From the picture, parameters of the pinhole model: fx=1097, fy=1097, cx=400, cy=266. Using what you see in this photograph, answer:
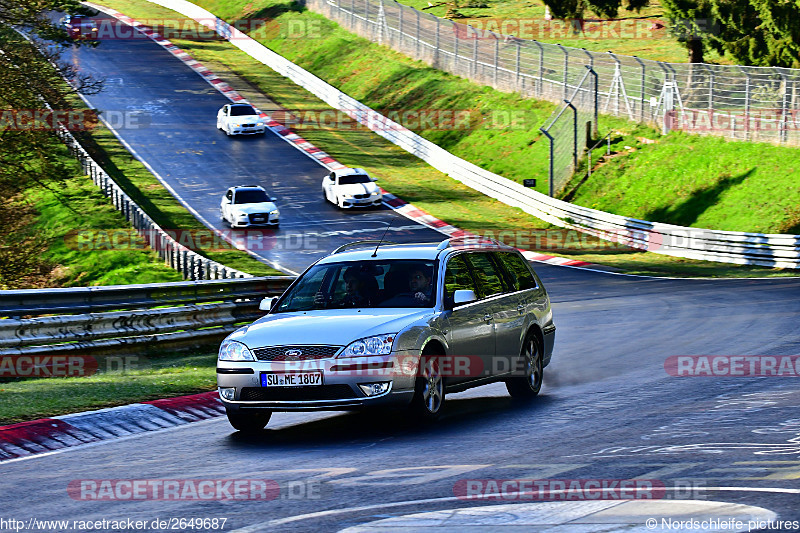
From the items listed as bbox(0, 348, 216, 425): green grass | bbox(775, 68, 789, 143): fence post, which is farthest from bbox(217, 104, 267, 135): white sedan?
bbox(0, 348, 216, 425): green grass

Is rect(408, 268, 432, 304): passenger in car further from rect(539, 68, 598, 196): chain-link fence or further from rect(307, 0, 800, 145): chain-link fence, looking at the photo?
rect(539, 68, 598, 196): chain-link fence

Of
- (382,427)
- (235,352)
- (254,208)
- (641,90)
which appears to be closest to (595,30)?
(641,90)

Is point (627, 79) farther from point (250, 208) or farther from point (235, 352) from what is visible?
point (235, 352)

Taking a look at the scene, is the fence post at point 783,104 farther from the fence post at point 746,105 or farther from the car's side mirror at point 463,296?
the car's side mirror at point 463,296

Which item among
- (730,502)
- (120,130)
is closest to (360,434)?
(730,502)

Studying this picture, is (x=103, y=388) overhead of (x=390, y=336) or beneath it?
beneath

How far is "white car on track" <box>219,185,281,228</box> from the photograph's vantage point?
122ft

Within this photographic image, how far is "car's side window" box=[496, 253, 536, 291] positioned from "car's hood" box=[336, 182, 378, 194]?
28539 mm

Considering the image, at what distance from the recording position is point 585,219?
38.5m

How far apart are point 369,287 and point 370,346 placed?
1.26 metres

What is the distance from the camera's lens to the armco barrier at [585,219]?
31.1 m

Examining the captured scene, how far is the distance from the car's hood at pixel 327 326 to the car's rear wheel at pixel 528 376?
1.86 meters

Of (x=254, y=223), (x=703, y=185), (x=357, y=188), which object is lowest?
(x=254, y=223)

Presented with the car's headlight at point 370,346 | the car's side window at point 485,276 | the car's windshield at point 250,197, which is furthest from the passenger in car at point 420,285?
the car's windshield at point 250,197
